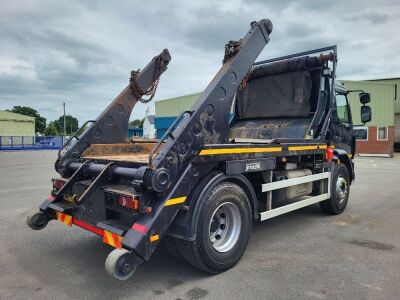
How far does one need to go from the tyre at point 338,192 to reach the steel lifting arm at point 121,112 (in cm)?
367

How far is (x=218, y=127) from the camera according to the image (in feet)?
13.9

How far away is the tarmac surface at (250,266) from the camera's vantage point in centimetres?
359

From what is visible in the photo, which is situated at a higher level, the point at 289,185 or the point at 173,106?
the point at 173,106

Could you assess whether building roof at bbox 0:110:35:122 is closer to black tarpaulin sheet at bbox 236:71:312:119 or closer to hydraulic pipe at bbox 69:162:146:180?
black tarpaulin sheet at bbox 236:71:312:119

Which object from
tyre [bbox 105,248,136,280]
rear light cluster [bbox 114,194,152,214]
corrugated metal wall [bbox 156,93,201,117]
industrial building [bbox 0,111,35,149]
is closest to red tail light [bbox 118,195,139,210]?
rear light cluster [bbox 114,194,152,214]

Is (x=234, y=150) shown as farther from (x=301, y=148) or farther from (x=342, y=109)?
(x=342, y=109)

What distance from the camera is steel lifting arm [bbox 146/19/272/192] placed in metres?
3.54

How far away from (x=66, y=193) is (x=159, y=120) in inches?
1236

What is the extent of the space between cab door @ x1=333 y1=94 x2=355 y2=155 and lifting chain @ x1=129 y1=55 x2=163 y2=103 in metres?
3.30

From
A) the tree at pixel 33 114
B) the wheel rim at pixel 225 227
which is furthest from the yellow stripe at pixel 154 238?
the tree at pixel 33 114

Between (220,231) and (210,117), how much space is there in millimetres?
1355

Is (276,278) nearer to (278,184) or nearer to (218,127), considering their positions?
(278,184)

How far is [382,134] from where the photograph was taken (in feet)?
88.9

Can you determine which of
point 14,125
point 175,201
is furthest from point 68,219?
point 14,125
